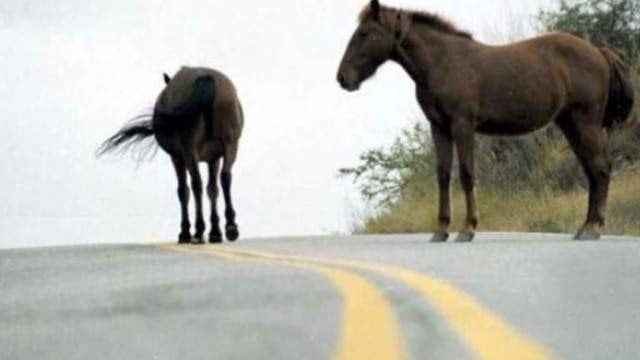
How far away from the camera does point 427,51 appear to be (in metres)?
14.6

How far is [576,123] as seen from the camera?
1483cm

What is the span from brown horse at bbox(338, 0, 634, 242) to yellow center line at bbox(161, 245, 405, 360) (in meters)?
7.14

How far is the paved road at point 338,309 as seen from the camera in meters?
4.15

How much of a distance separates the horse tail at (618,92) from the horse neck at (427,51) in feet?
4.60

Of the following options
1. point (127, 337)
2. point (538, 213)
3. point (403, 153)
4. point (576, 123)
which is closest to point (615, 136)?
point (538, 213)

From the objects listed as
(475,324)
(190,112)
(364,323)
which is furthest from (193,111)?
(475,324)

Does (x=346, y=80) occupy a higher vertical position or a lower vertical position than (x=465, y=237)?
higher

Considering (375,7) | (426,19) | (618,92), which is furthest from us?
(618,92)

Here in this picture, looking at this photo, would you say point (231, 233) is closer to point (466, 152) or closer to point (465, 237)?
point (466, 152)

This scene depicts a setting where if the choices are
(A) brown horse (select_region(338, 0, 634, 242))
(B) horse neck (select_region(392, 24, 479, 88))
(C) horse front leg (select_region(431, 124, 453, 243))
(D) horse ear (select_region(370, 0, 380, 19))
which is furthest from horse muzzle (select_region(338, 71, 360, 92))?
(C) horse front leg (select_region(431, 124, 453, 243))

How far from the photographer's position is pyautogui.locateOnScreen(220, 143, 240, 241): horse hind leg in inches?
649

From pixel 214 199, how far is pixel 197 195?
0.42m

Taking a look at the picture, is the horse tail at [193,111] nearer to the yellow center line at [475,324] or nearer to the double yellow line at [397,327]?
the double yellow line at [397,327]

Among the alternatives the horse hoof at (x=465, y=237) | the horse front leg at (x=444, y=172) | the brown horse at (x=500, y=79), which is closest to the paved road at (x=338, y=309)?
the horse hoof at (x=465, y=237)
